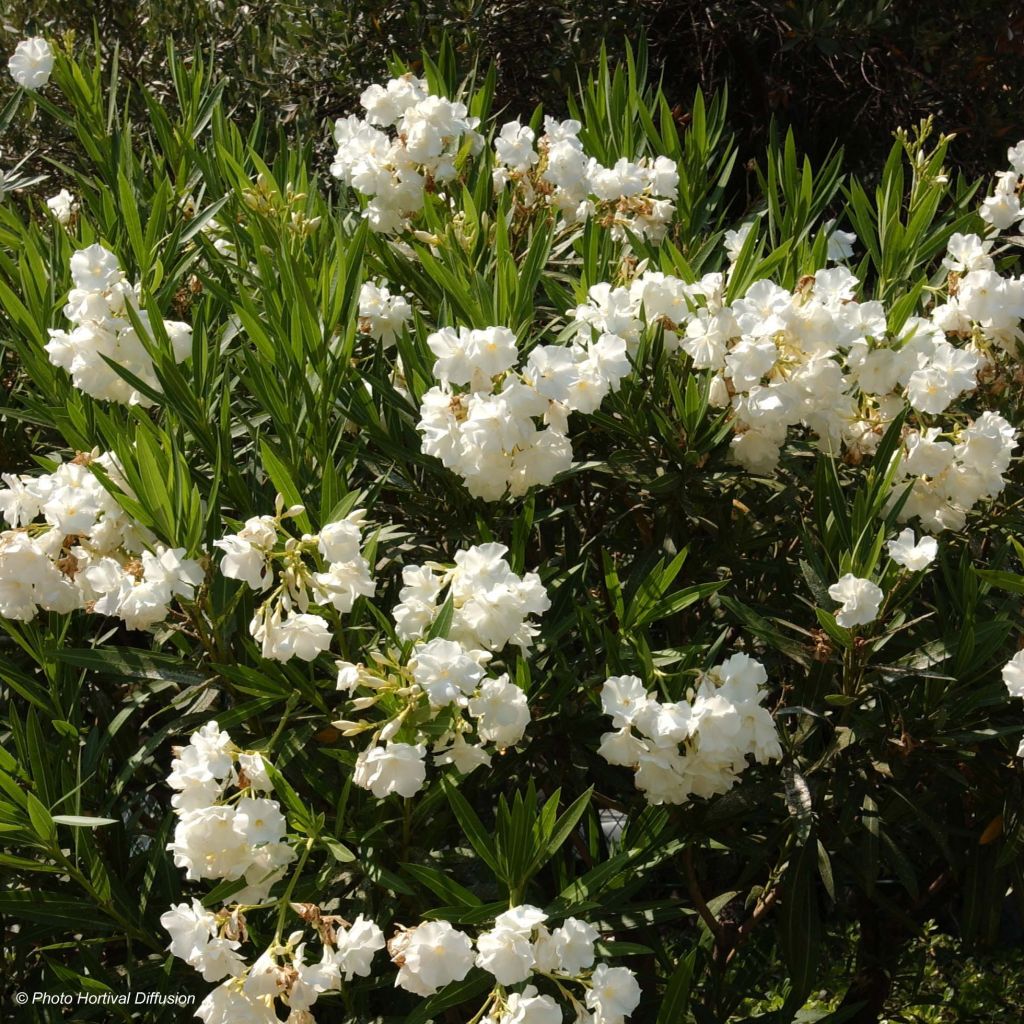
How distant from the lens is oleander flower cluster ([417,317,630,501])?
5.41ft

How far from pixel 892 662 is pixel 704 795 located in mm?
342

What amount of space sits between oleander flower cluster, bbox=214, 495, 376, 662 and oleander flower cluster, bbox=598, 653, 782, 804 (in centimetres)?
34

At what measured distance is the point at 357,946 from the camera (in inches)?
56.2

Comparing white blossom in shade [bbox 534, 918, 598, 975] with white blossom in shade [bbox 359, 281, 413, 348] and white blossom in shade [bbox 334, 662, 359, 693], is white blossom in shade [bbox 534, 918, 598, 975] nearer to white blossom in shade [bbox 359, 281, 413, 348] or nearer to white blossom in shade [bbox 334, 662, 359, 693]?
white blossom in shade [bbox 334, 662, 359, 693]

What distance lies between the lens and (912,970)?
11.3ft

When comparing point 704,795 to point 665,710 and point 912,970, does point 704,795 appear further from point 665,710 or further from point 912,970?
point 912,970

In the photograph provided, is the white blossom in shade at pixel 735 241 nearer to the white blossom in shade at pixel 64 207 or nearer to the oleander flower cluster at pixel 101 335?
the oleander flower cluster at pixel 101 335

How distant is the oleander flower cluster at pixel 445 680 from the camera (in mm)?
1446

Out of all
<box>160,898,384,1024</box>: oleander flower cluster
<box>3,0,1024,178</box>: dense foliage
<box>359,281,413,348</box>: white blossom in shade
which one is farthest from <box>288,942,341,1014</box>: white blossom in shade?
<box>3,0,1024,178</box>: dense foliage

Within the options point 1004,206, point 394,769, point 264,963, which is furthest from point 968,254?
point 264,963

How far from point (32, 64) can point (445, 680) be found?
1.69m

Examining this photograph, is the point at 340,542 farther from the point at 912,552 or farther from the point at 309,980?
the point at 912,552

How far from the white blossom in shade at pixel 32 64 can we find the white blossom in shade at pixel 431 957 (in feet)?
5.98

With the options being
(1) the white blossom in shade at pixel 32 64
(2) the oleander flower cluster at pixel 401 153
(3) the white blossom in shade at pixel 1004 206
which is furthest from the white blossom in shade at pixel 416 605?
(1) the white blossom in shade at pixel 32 64
